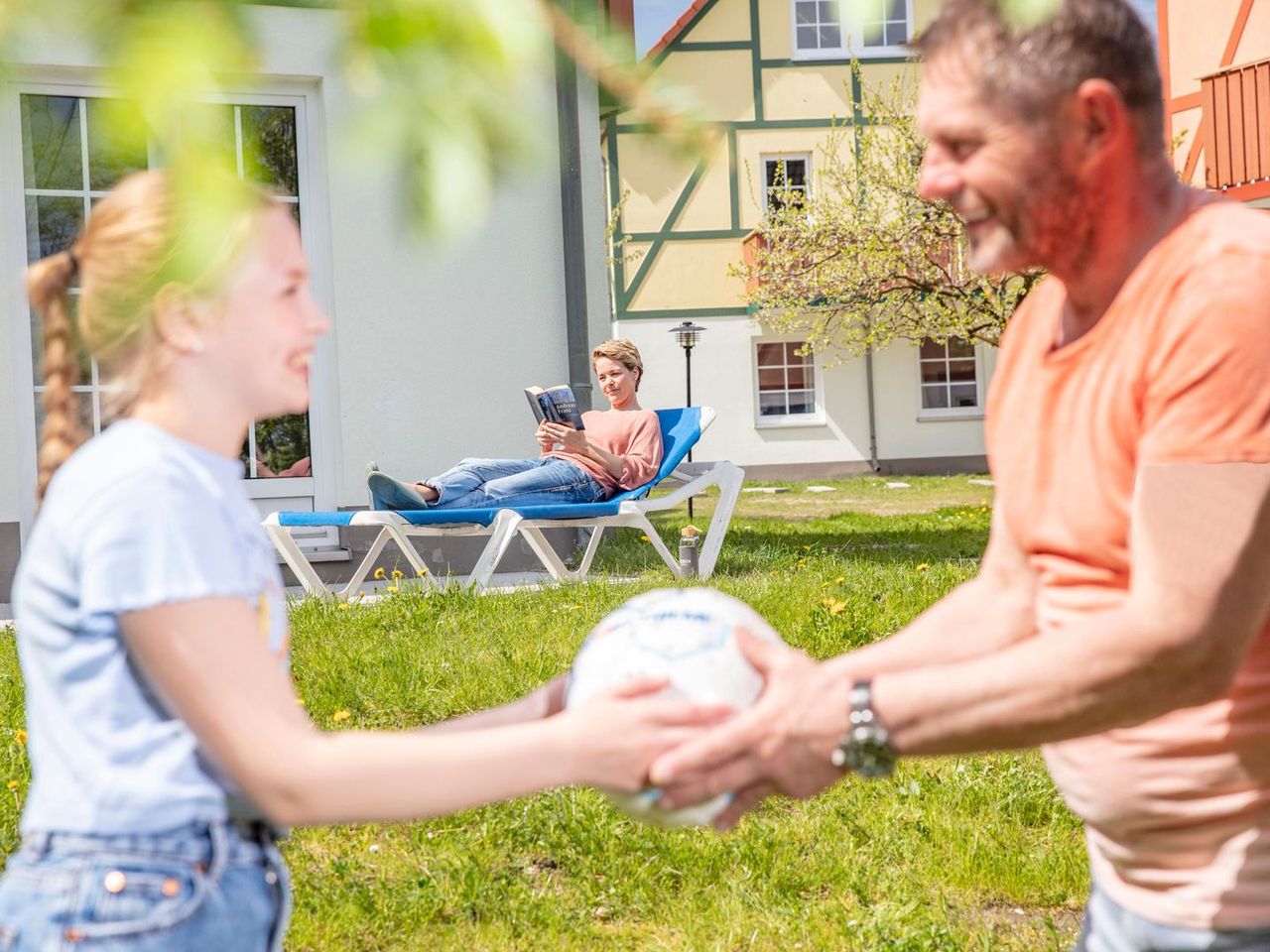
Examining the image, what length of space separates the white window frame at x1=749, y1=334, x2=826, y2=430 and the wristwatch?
72.1 ft

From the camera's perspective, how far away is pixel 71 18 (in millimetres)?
924

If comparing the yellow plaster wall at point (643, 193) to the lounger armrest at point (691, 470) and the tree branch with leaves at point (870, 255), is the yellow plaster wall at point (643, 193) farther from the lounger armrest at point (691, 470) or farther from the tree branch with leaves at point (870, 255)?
the lounger armrest at point (691, 470)

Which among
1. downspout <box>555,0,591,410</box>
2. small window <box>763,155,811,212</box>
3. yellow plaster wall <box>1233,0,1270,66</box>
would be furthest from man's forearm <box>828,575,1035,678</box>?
small window <box>763,155,811,212</box>

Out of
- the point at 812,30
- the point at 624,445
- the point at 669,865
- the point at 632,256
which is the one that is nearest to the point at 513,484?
the point at 624,445

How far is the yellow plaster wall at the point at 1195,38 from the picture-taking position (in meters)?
19.1

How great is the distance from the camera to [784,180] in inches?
927

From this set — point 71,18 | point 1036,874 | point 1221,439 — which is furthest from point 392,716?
point 71,18

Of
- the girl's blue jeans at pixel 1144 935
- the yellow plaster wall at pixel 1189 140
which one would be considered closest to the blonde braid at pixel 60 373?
the girl's blue jeans at pixel 1144 935

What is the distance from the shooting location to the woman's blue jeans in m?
7.59

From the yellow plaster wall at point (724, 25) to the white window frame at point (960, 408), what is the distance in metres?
6.04

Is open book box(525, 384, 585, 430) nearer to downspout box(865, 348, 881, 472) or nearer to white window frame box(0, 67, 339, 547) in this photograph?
white window frame box(0, 67, 339, 547)

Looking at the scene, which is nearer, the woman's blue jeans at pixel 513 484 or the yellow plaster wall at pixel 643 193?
the woman's blue jeans at pixel 513 484

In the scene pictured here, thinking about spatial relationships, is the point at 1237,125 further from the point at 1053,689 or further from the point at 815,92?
the point at 1053,689

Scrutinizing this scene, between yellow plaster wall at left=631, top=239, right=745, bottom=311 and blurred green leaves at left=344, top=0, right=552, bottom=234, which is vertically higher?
yellow plaster wall at left=631, top=239, right=745, bottom=311
